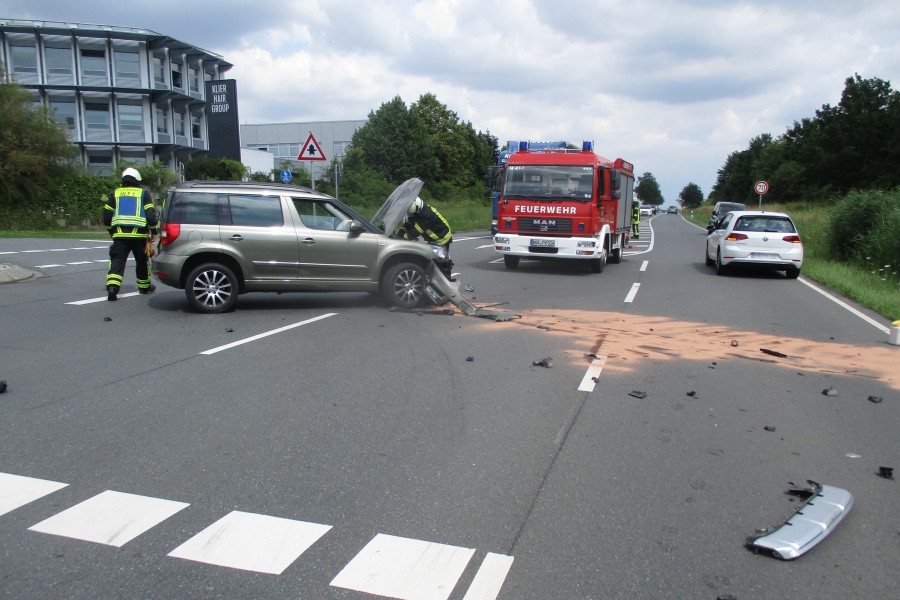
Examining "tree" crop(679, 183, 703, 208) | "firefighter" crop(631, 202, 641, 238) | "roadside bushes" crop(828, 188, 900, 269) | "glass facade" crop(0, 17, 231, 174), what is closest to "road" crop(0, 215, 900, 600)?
"roadside bushes" crop(828, 188, 900, 269)

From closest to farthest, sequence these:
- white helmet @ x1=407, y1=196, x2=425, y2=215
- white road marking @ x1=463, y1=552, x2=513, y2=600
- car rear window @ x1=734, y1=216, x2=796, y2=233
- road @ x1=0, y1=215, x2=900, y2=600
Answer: white road marking @ x1=463, y1=552, x2=513, y2=600, road @ x1=0, y1=215, x2=900, y2=600, white helmet @ x1=407, y1=196, x2=425, y2=215, car rear window @ x1=734, y1=216, x2=796, y2=233

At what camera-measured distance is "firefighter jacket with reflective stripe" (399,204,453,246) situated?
12.2 m

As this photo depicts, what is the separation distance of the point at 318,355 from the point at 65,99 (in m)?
57.6

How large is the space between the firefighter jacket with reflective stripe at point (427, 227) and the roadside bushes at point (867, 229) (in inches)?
509

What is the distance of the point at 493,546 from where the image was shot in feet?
11.6

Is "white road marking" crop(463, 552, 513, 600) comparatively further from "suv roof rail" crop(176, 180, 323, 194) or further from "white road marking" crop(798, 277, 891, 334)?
"white road marking" crop(798, 277, 891, 334)

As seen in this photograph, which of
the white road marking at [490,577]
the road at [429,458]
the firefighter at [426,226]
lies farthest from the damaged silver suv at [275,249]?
the white road marking at [490,577]

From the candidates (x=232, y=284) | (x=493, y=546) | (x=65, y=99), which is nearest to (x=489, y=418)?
(x=493, y=546)

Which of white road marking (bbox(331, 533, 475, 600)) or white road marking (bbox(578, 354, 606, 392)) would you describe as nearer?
white road marking (bbox(331, 533, 475, 600))

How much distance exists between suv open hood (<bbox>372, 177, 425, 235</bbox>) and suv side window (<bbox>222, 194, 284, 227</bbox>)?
64.3 inches

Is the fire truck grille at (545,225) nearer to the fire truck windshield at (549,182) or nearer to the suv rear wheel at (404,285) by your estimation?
the fire truck windshield at (549,182)

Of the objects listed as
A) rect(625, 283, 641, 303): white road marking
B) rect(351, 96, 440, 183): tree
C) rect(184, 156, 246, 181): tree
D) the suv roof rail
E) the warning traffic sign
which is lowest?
rect(625, 283, 641, 303): white road marking

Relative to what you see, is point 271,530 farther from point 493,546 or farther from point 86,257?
point 86,257

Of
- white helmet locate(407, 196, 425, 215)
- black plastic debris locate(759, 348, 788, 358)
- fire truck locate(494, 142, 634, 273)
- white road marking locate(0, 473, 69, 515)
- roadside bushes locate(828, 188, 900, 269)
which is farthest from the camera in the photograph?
roadside bushes locate(828, 188, 900, 269)
